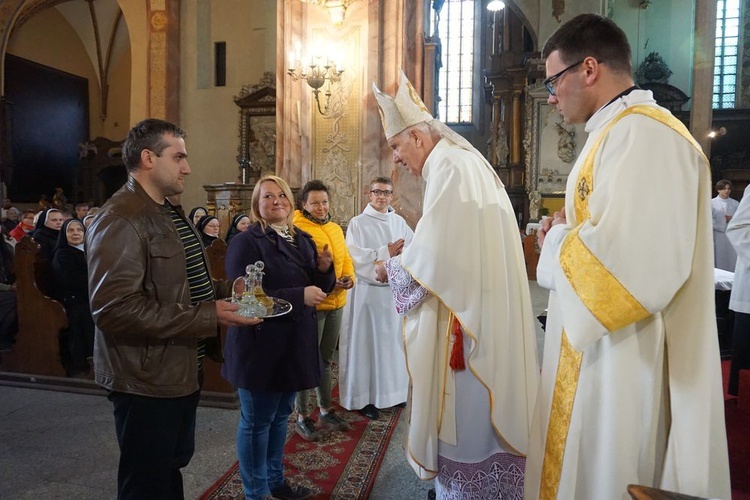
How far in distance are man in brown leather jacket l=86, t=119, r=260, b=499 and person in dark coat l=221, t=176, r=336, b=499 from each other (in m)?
0.44

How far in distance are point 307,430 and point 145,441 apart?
1899 mm

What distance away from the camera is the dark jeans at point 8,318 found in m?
4.94

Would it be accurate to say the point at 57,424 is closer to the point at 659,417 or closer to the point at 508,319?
the point at 508,319

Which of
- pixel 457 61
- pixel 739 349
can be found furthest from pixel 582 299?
pixel 457 61

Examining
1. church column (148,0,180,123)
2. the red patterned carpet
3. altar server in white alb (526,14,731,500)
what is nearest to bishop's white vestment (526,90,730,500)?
altar server in white alb (526,14,731,500)

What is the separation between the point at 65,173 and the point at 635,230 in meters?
20.3

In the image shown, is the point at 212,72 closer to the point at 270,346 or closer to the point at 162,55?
the point at 162,55

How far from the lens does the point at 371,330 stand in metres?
4.35

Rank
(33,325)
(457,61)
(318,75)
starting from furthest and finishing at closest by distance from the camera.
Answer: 1. (457,61)
2. (318,75)
3. (33,325)

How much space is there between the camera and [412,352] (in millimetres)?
2219

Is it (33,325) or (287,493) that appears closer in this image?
(287,493)

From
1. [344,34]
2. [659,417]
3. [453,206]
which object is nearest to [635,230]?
[659,417]

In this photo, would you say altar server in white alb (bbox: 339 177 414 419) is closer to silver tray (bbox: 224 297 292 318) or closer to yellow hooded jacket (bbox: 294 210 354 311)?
yellow hooded jacket (bbox: 294 210 354 311)

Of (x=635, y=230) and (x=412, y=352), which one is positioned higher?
(x=635, y=230)
